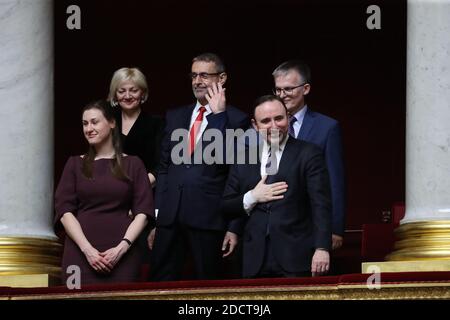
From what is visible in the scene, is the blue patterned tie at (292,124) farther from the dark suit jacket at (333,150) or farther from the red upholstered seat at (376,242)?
the red upholstered seat at (376,242)

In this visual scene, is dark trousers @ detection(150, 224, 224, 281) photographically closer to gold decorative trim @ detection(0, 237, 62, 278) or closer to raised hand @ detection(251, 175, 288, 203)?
raised hand @ detection(251, 175, 288, 203)

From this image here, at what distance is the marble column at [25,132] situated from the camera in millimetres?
12773

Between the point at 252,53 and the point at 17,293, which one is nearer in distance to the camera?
the point at 17,293

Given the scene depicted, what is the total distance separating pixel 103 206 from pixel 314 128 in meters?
1.75

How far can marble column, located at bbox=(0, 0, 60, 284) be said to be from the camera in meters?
12.8

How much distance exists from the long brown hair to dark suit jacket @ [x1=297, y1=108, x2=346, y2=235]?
141cm

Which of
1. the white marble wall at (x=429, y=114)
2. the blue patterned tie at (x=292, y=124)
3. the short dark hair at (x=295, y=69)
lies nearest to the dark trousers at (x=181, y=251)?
the blue patterned tie at (x=292, y=124)

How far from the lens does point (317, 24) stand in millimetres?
17359

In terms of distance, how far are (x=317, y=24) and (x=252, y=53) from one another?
786mm

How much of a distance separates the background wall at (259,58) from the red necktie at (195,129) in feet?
16.2

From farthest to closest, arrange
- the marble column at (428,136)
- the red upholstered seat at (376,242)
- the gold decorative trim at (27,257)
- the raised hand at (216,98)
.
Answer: the red upholstered seat at (376,242), the gold decorative trim at (27,257), the raised hand at (216,98), the marble column at (428,136)

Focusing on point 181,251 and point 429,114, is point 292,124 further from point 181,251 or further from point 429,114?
point 181,251

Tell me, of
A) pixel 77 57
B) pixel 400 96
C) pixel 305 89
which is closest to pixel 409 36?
pixel 305 89
